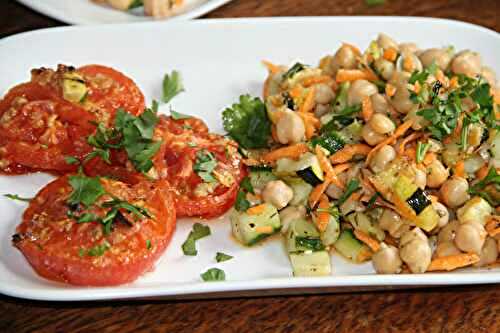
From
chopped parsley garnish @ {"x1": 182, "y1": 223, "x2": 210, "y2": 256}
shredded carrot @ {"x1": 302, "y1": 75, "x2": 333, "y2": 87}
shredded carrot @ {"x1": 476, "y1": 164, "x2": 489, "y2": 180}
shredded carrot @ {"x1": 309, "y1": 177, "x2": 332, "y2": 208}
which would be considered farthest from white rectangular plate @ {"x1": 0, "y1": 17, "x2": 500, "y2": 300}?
shredded carrot @ {"x1": 476, "y1": 164, "x2": 489, "y2": 180}

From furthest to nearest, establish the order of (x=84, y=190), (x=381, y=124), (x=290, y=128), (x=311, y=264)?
(x=290, y=128) < (x=381, y=124) < (x=311, y=264) < (x=84, y=190)

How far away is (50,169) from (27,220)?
46 centimetres

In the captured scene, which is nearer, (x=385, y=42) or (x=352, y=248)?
(x=352, y=248)

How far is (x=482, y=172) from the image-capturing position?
3641 mm

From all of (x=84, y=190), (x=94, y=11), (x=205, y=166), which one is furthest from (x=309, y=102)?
(x=94, y=11)

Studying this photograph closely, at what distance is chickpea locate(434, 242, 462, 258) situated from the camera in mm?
3406

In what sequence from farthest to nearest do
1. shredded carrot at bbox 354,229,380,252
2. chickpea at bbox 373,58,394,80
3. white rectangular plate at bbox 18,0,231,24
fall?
white rectangular plate at bbox 18,0,231,24, chickpea at bbox 373,58,394,80, shredded carrot at bbox 354,229,380,252

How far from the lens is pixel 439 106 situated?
3600 millimetres

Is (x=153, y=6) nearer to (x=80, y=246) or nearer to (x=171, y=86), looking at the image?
(x=171, y=86)

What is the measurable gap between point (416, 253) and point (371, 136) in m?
0.63

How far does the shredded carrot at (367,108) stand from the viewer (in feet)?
12.3

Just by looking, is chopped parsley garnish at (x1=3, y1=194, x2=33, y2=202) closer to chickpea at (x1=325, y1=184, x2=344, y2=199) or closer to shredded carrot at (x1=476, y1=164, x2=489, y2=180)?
chickpea at (x1=325, y1=184, x2=344, y2=199)

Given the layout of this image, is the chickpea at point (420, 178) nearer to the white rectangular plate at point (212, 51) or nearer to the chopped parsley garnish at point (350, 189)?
the chopped parsley garnish at point (350, 189)

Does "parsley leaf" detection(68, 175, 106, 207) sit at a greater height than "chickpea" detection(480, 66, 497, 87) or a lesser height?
lesser
